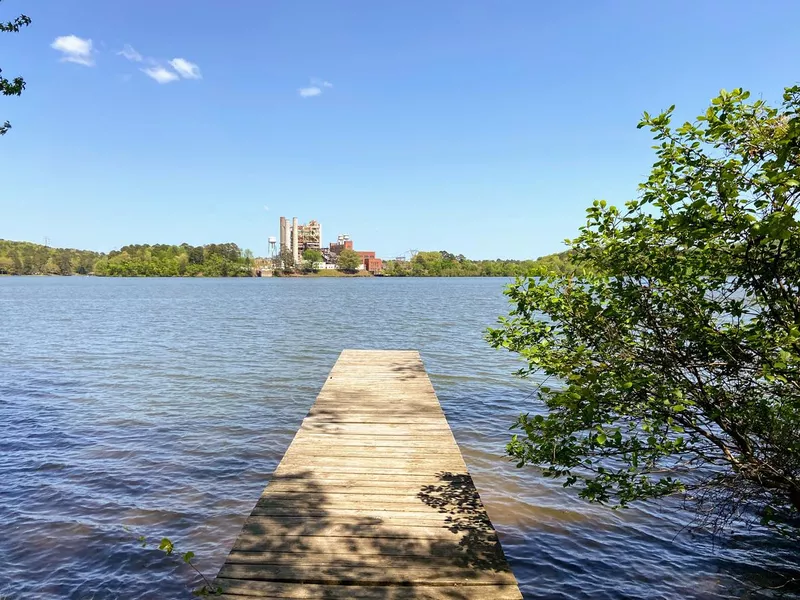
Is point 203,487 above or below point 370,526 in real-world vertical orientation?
below

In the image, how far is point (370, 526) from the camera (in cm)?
530

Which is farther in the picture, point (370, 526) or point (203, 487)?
point (203, 487)

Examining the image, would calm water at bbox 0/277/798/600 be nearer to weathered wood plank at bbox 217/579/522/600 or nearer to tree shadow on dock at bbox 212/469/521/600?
tree shadow on dock at bbox 212/469/521/600

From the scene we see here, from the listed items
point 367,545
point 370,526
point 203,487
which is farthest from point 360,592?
point 203,487

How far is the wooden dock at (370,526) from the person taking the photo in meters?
4.33

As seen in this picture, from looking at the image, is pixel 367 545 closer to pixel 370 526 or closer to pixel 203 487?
pixel 370 526

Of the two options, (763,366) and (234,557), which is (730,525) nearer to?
(763,366)

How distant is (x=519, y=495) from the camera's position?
339 inches

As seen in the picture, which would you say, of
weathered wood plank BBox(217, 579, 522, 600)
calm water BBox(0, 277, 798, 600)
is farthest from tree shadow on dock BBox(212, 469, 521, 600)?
calm water BBox(0, 277, 798, 600)

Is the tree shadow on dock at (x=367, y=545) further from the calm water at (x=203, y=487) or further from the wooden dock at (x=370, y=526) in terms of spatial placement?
the calm water at (x=203, y=487)

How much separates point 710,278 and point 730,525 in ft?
16.5

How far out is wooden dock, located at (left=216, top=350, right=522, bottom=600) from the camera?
14.2ft

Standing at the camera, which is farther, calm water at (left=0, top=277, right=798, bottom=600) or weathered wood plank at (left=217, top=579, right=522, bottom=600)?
calm water at (left=0, top=277, right=798, bottom=600)

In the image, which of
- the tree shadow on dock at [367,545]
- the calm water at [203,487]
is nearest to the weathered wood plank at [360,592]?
the tree shadow on dock at [367,545]
